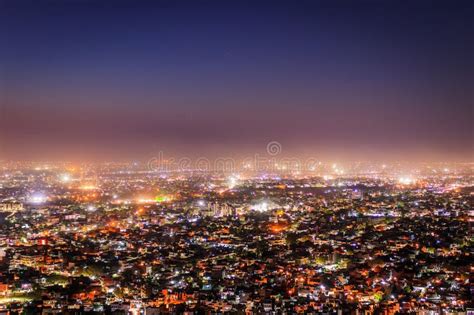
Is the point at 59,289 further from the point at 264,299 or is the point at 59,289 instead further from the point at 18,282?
the point at 264,299

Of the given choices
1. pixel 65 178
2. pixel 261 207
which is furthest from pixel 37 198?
pixel 65 178

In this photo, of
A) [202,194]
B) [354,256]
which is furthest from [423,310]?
[202,194]

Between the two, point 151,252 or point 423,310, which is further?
point 151,252

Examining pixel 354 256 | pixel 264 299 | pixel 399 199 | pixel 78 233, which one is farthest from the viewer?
pixel 399 199

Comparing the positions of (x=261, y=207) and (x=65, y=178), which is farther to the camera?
(x=65, y=178)

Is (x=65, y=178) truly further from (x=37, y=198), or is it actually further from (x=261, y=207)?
(x=261, y=207)

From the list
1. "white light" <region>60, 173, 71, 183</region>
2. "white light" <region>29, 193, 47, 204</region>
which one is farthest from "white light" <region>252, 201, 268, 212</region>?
"white light" <region>60, 173, 71, 183</region>

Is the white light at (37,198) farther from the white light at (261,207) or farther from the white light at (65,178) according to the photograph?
the white light at (261,207)

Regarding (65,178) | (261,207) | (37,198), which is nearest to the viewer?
(261,207)

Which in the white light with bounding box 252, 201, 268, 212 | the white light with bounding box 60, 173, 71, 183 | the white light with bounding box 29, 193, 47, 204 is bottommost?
the white light with bounding box 252, 201, 268, 212

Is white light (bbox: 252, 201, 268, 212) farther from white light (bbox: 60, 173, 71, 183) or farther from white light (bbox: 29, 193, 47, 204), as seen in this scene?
white light (bbox: 60, 173, 71, 183)

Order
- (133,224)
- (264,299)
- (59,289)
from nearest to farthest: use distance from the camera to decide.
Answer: (264,299)
(59,289)
(133,224)
